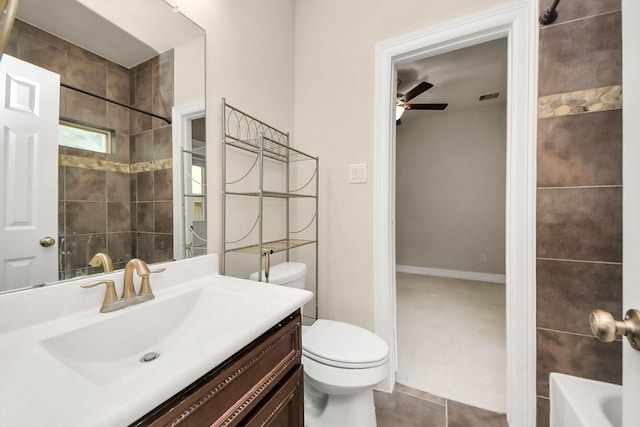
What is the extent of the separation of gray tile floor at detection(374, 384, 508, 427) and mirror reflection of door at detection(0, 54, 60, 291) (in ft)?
4.98

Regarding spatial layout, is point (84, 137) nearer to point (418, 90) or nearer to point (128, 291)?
point (128, 291)

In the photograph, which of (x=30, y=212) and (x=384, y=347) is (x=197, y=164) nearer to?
(x=30, y=212)

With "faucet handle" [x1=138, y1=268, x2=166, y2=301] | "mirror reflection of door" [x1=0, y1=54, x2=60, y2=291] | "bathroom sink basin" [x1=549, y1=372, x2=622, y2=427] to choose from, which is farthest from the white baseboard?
"mirror reflection of door" [x1=0, y1=54, x2=60, y2=291]

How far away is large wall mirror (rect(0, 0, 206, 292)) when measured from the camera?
0.65 meters

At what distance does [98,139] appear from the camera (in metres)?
0.80

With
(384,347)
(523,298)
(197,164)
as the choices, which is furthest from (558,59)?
(197,164)

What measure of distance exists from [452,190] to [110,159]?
3835 millimetres

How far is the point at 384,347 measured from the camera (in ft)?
3.63

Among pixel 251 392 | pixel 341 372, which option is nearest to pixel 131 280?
pixel 251 392

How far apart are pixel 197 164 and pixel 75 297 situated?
0.62 m

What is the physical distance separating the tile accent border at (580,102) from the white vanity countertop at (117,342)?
4.40 feet

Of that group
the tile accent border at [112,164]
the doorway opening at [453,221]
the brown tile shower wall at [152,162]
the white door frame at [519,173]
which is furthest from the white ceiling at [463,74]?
the tile accent border at [112,164]

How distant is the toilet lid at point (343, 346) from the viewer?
3.35 ft

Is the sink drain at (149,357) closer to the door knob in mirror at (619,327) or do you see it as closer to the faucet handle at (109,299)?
the faucet handle at (109,299)
